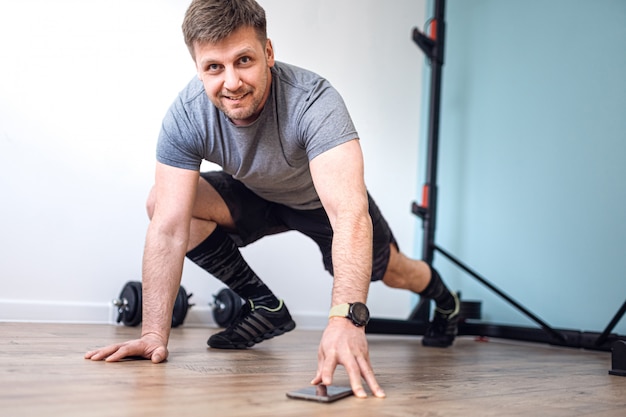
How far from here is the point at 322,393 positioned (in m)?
1.14

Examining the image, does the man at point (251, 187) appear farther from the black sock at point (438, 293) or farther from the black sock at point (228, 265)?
the black sock at point (438, 293)

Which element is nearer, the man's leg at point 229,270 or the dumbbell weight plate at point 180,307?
the man's leg at point 229,270

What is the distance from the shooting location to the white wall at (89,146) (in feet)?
8.11

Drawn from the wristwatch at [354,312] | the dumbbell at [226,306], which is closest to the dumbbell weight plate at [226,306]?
the dumbbell at [226,306]

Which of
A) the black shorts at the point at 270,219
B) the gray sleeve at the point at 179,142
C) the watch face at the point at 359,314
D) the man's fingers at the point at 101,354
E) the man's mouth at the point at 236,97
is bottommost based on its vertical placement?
the man's fingers at the point at 101,354

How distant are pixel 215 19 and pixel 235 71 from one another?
0.12 metres

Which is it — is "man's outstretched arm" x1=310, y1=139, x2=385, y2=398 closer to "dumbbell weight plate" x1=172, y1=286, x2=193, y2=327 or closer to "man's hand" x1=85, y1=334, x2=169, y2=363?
"man's hand" x1=85, y1=334, x2=169, y2=363

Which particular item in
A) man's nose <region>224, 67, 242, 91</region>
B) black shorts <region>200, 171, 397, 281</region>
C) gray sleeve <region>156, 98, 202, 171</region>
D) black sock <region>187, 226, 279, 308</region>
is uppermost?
man's nose <region>224, 67, 242, 91</region>

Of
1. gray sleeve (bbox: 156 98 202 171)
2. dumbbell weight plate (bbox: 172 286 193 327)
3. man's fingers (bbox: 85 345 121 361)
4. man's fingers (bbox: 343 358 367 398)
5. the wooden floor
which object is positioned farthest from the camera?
dumbbell weight plate (bbox: 172 286 193 327)

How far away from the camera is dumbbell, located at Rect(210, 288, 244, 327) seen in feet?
9.03

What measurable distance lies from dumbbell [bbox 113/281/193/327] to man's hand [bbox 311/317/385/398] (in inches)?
56.3

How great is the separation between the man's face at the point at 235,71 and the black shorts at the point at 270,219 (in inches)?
19.6

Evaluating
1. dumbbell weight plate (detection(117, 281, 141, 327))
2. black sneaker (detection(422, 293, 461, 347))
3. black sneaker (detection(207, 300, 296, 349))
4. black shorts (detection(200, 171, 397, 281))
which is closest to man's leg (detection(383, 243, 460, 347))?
black sneaker (detection(422, 293, 461, 347))

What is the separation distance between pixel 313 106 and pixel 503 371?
87 centimetres
